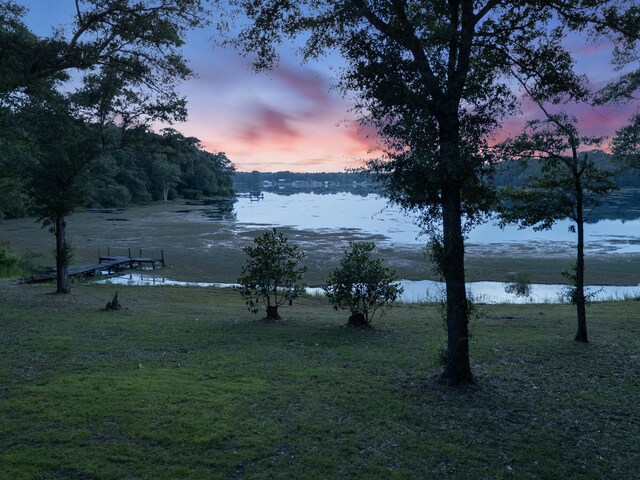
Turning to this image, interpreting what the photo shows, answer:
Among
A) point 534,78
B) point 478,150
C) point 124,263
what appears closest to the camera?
point 478,150

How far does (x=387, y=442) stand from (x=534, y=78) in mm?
8087

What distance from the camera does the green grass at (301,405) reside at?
233 inches

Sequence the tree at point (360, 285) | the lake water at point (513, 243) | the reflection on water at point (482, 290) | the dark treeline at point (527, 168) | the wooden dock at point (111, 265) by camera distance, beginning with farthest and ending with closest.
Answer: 1. the wooden dock at point (111, 265)
2. the lake water at point (513, 243)
3. the reflection on water at point (482, 290)
4. the tree at point (360, 285)
5. the dark treeline at point (527, 168)

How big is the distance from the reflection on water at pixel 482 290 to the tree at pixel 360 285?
470 inches

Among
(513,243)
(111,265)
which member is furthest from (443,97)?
(513,243)

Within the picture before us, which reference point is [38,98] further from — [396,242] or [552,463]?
[396,242]

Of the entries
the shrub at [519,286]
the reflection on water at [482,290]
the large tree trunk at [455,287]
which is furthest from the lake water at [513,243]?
the large tree trunk at [455,287]

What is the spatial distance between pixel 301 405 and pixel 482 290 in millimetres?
26570

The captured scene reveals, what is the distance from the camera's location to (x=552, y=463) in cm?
623

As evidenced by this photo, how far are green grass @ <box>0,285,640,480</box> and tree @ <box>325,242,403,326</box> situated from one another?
1263 millimetres

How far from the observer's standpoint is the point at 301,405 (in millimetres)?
7848

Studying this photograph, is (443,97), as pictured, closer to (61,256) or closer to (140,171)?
(61,256)

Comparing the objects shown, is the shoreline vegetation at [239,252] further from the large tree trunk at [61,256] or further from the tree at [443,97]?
the tree at [443,97]

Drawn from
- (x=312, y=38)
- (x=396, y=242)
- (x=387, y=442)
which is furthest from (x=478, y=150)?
(x=396, y=242)
